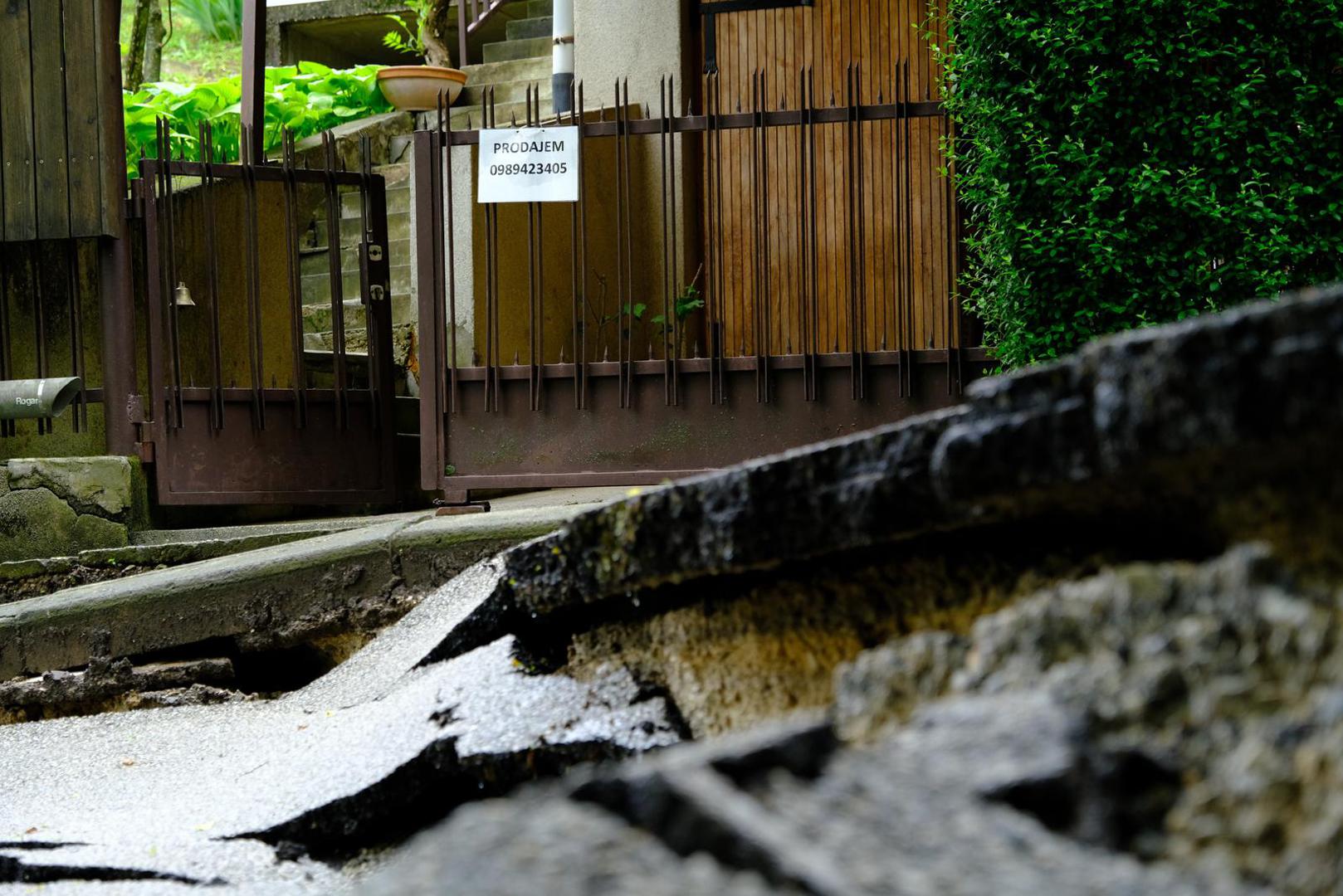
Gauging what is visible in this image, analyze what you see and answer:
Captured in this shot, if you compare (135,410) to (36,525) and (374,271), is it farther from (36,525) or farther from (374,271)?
(374,271)

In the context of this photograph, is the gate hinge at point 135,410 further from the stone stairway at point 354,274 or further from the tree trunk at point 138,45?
the tree trunk at point 138,45

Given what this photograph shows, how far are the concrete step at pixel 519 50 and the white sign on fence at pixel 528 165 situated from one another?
4.48 meters

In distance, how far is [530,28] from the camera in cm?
1052

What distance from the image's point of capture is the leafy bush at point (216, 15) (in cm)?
1645

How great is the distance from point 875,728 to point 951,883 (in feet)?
1.65

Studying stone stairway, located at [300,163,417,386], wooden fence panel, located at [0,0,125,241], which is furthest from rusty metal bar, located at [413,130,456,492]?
stone stairway, located at [300,163,417,386]

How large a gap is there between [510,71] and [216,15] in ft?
28.0

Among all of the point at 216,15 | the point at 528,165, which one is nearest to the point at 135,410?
the point at 528,165

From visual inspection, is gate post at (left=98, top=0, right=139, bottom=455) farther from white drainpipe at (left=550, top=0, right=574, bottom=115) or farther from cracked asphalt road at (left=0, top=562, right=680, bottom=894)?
cracked asphalt road at (left=0, top=562, right=680, bottom=894)

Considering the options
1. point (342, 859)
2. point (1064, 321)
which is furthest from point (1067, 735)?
point (1064, 321)

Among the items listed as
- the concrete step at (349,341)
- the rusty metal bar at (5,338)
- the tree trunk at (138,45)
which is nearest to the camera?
the rusty metal bar at (5,338)

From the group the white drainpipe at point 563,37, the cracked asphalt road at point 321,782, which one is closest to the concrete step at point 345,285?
the white drainpipe at point 563,37

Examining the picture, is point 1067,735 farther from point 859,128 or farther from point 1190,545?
point 859,128

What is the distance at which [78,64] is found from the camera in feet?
20.9
